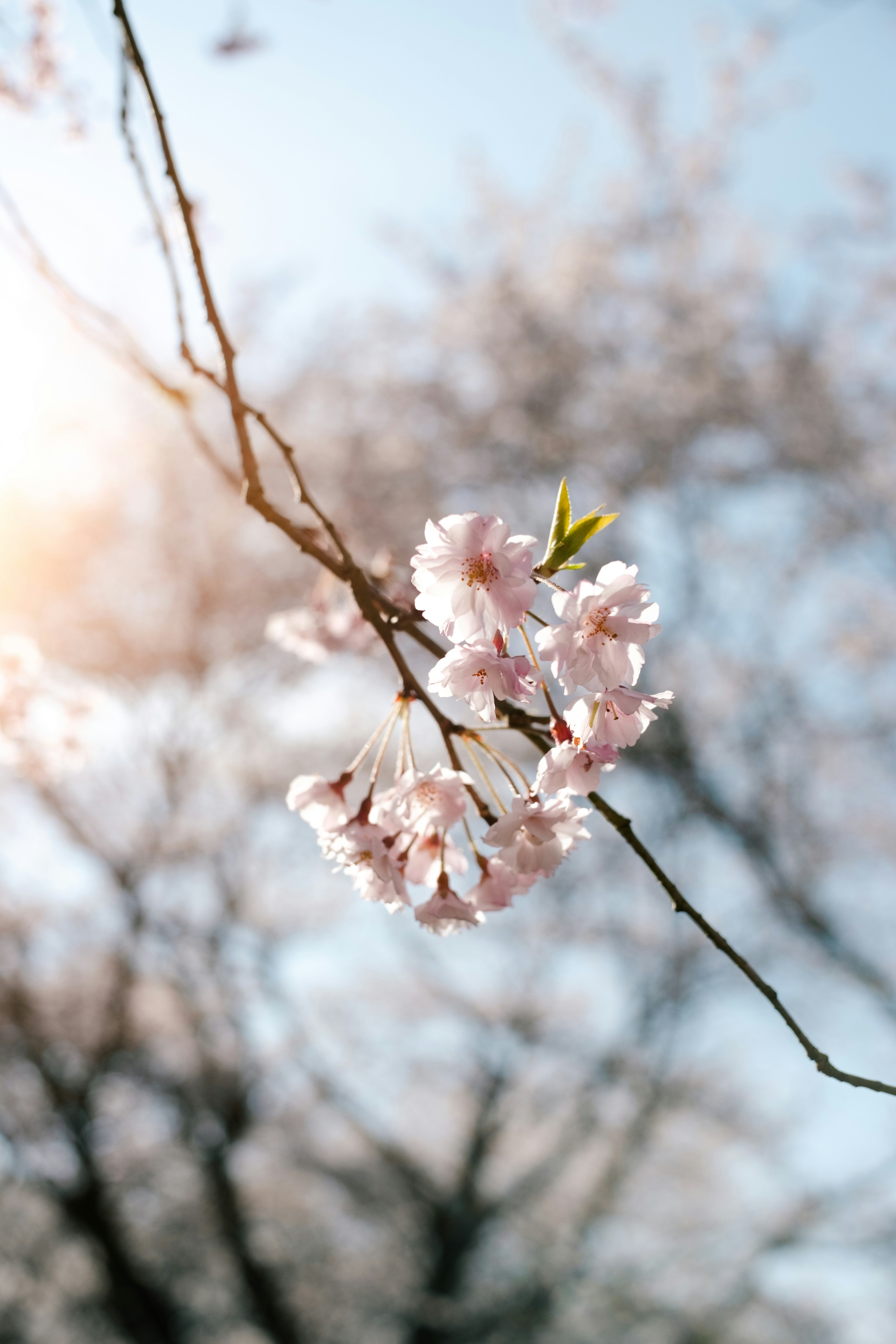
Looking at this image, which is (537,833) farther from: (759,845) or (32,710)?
(759,845)

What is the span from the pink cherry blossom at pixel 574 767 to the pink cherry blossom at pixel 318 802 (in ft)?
0.74

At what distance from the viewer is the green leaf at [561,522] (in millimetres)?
573

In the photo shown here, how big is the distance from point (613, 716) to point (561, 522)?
0.17 meters

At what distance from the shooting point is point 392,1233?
24.4 feet

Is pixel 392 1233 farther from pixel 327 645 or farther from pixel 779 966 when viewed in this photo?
pixel 327 645

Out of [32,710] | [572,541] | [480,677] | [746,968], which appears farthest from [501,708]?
[32,710]

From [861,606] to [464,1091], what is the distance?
4.98 m

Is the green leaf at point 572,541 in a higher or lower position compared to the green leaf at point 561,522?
lower

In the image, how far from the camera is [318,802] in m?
0.80

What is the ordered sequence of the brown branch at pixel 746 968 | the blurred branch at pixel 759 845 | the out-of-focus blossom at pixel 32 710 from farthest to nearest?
the blurred branch at pixel 759 845 < the out-of-focus blossom at pixel 32 710 < the brown branch at pixel 746 968

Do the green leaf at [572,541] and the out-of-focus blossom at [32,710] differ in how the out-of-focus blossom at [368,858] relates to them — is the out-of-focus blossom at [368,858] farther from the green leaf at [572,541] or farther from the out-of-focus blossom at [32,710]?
the out-of-focus blossom at [32,710]

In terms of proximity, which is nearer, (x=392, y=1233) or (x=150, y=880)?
(x=150, y=880)

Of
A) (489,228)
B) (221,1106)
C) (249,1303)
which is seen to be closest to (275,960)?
(221,1106)

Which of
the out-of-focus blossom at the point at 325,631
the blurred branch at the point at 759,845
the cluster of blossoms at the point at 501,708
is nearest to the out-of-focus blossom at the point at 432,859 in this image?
the cluster of blossoms at the point at 501,708
